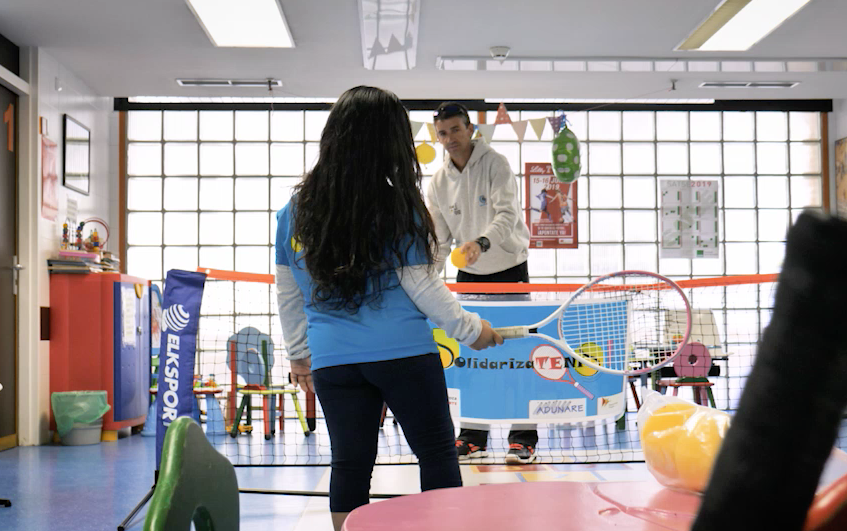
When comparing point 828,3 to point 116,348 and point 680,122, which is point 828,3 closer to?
point 680,122

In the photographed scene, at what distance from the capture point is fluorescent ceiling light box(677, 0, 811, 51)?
5.82 meters

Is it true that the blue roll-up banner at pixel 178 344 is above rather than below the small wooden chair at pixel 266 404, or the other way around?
above

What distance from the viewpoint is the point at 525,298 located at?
12.6 feet

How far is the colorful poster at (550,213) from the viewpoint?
30.5ft

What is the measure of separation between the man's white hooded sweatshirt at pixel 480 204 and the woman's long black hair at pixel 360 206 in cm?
172

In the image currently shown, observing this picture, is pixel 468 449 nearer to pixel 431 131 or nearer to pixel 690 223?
pixel 431 131

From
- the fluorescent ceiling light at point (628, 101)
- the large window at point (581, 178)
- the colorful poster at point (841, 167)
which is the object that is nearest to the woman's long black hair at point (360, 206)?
the large window at point (581, 178)

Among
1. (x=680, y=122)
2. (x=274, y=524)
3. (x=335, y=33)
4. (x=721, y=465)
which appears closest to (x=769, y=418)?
(x=721, y=465)

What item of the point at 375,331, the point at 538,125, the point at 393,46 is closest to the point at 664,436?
the point at 375,331

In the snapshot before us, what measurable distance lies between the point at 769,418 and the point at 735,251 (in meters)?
10.0

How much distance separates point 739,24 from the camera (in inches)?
245

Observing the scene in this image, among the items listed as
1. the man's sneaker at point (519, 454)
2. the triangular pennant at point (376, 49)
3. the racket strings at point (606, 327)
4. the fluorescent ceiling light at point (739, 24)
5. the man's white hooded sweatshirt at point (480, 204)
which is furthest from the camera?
A: the triangular pennant at point (376, 49)

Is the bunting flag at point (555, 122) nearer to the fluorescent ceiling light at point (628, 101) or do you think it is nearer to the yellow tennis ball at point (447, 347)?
the fluorescent ceiling light at point (628, 101)

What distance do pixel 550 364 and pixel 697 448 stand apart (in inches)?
113
